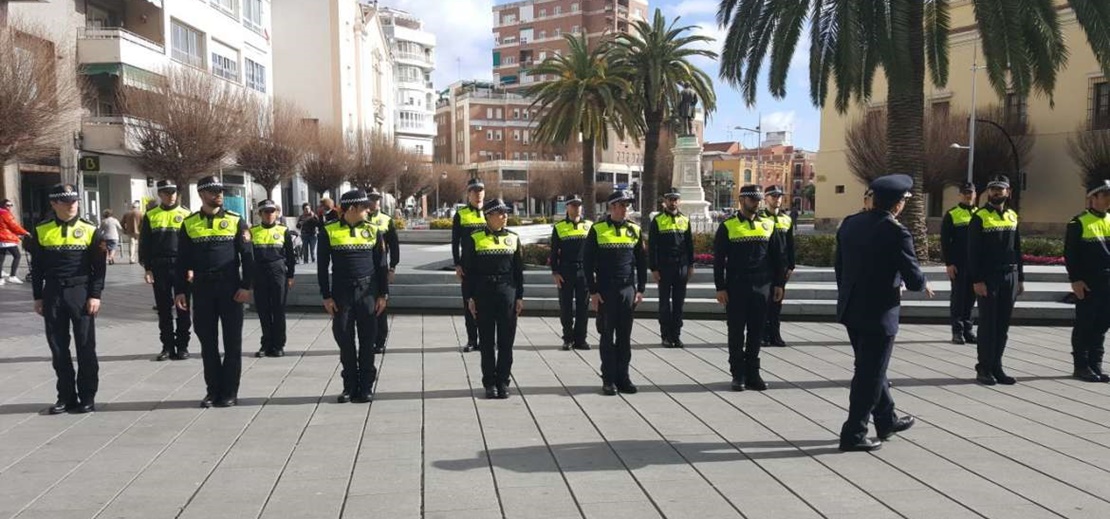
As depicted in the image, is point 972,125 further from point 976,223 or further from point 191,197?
point 191,197

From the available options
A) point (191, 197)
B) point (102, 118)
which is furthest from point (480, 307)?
point (191, 197)

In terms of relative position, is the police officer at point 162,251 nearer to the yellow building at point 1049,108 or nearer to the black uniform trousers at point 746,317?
the black uniform trousers at point 746,317

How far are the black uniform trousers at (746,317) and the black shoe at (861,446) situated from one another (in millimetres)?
1963

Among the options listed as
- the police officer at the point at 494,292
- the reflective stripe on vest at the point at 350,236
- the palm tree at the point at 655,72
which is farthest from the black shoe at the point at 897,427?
the palm tree at the point at 655,72

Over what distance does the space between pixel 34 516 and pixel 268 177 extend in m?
31.2

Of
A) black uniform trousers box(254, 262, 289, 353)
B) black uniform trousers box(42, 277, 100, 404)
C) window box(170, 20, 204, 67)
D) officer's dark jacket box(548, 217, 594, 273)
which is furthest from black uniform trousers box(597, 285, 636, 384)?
window box(170, 20, 204, 67)

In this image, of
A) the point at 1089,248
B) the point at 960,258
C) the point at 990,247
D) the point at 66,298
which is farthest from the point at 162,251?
the point at 1089,248

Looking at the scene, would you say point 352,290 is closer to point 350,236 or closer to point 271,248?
point 350,236

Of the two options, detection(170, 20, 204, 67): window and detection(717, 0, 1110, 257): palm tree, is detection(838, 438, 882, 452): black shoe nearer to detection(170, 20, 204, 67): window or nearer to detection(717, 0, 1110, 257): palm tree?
detection(717, 0, 1110, 257): palm tree

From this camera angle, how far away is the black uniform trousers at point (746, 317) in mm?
7609

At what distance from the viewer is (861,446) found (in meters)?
5.68

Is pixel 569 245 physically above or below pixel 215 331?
above

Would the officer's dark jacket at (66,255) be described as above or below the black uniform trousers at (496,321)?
above

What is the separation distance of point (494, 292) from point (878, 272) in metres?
3.33
